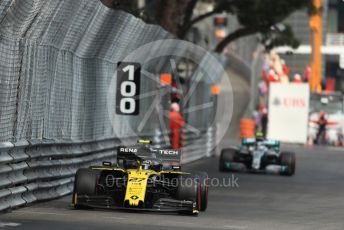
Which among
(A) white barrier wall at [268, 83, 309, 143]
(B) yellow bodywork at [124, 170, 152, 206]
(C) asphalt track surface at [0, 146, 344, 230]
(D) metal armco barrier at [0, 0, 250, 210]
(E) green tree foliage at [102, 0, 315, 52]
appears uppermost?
(E) green tree foliage at [102, 0, 315, 52]

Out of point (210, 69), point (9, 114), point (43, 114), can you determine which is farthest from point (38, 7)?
point (210, 69)

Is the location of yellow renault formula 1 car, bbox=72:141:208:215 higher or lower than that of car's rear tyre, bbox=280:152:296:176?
lower

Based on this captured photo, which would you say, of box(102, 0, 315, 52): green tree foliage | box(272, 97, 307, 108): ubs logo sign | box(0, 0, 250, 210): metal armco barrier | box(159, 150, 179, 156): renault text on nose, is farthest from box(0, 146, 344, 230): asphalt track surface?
box(272, 97, 307, 108): ubs logo sign

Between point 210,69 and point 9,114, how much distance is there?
20442mm

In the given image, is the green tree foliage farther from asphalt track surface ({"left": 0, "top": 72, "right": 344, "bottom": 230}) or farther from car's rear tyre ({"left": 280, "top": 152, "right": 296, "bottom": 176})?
asphalt track surface ({"left": 0, "top": 72, "right": 344, "bottom": 230})

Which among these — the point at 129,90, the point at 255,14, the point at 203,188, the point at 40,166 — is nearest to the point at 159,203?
the point at 203,188

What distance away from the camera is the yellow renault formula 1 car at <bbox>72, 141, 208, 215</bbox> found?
14.3 metres

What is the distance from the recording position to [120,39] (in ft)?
63.0

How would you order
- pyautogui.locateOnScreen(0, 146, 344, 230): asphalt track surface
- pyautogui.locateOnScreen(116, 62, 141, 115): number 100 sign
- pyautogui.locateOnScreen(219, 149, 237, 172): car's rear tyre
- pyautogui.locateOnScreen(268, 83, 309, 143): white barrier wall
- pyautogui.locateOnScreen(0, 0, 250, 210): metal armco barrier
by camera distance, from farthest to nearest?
1. pyautogui.locateOnScreen(268, 83, 309, 143): white barrier wall
2. pyautogui.locateOnScreen(219, 149, 237, 172): car's rear tyre
3. pyautogui.locateOnScreen(116, 62, 141, 115): number 100 sign
4. pyautogui.locateOnScreen(0, 0, 250, 210): metal armco barrier
5. pyautogui.locateOnScreen(0, 146, 344, 230): asphalt track surface

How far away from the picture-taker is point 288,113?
51438 mm

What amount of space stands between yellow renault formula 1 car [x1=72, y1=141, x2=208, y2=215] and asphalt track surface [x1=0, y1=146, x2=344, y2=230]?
128mm

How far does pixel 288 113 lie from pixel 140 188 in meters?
37.6

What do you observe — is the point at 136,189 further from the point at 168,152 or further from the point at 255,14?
the point at 255,14

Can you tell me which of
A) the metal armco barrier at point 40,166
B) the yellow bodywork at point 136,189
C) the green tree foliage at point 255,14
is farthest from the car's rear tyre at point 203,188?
the green tree foliage at point 255,14
